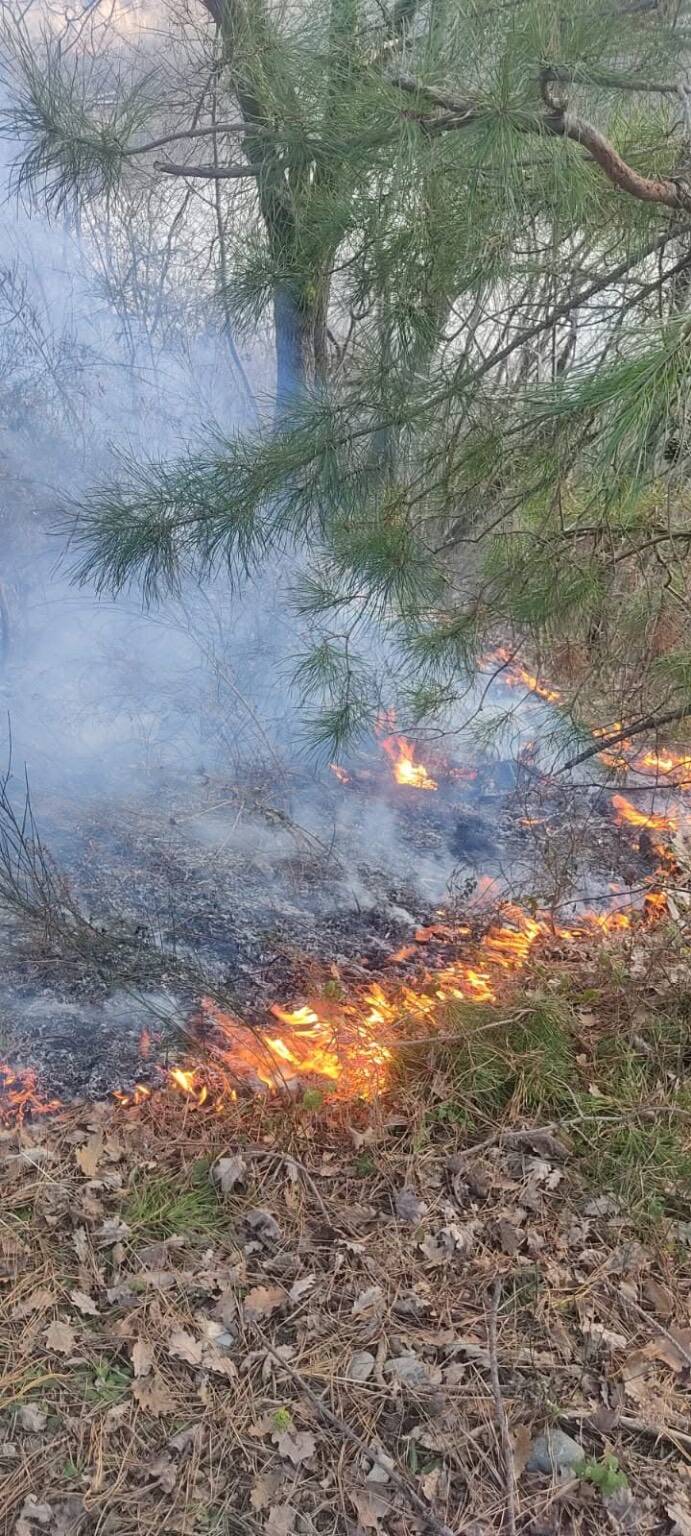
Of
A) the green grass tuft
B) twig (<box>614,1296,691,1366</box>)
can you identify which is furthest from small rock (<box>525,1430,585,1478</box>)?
the green grass tuft

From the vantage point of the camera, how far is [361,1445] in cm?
143

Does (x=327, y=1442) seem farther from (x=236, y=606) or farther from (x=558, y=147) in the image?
(x=236, y=606)

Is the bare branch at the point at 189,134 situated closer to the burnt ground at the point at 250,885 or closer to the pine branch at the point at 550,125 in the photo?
the pine branch at the point at 550,125

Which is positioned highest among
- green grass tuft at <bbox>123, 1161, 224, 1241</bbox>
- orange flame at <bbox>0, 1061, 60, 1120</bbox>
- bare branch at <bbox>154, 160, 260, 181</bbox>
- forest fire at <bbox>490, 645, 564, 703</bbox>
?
bare branch at <bbox>154, 160, 260, 181</bbox>

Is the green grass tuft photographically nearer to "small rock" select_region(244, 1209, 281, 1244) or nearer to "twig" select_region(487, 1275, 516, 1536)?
"small rock" select_region(244, 1209, 281, 1244)

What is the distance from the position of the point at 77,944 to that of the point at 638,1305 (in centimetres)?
152

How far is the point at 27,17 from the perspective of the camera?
2.40 m

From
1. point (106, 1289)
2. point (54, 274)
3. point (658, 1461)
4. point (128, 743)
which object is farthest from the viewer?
point (128, 743)

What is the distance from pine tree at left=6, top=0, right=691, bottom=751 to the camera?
1.65m

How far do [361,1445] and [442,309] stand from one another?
232cm

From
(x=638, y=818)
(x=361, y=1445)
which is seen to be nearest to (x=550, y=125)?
(x=361, y=1445)

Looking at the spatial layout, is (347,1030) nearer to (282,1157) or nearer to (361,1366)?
(282,1157)

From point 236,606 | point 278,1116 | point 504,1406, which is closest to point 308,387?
point 236,606

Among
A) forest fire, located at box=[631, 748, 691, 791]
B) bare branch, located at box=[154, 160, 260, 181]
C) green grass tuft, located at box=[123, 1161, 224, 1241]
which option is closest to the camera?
green grass tuft, located at box=[123, 1161, 224, 1241]
